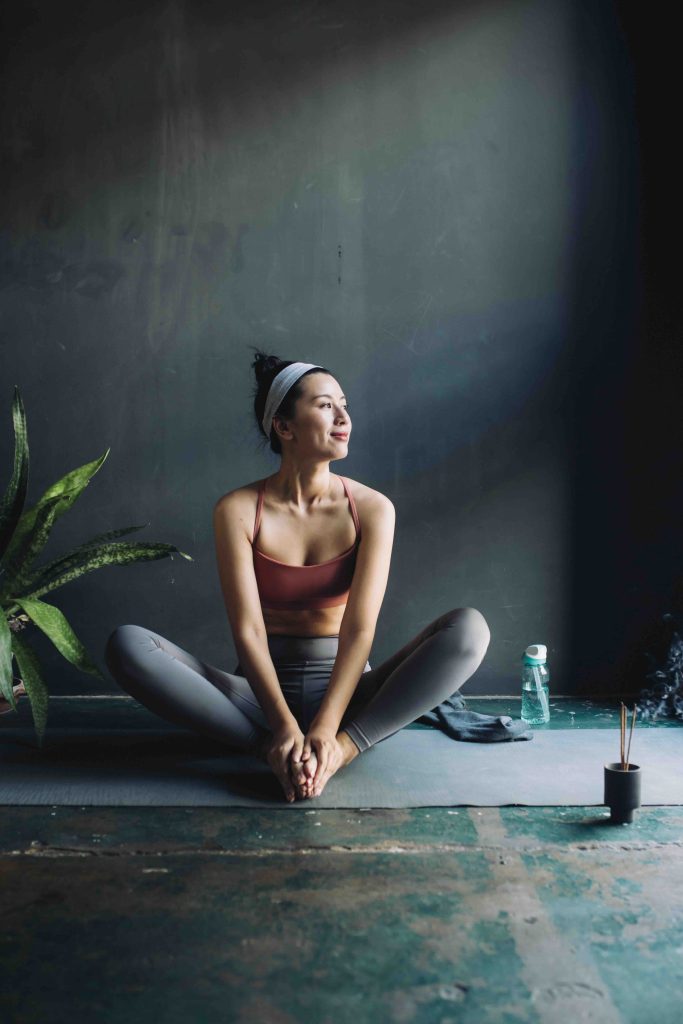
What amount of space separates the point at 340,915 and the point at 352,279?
2.08m

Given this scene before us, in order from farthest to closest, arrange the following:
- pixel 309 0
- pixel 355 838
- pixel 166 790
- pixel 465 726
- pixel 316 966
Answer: pixel 309 0 → pixel 465 726 → pixel 166 790 → pixel 355 838 → pixel 316 966

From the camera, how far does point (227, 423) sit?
3012 millimetres

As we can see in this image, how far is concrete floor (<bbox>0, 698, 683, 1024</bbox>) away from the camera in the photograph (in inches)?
48.6

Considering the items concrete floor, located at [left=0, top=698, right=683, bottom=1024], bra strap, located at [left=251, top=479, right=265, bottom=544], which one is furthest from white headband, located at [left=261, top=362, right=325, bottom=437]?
concrete floor, located at [left=0, top=698, right=683, bottom=1024]

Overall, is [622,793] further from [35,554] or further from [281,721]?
[35,554]

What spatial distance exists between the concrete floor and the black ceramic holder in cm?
3

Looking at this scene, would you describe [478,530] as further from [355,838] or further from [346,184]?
[355,838]

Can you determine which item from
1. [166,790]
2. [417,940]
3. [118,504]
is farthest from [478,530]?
[417,940]

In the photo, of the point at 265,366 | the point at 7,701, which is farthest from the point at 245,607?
the point at 7,701

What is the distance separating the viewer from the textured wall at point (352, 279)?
2945mm

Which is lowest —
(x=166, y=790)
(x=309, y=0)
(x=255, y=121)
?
(x=166, y=790)

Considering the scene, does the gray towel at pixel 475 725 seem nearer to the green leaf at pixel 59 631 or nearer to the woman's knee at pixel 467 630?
the woman's knee at pixel 467 630

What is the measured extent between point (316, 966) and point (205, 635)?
1765 millimetres

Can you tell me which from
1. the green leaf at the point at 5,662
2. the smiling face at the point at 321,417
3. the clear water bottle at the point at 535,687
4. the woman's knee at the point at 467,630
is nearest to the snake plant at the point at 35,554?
the green leaf at the point at 5,662
